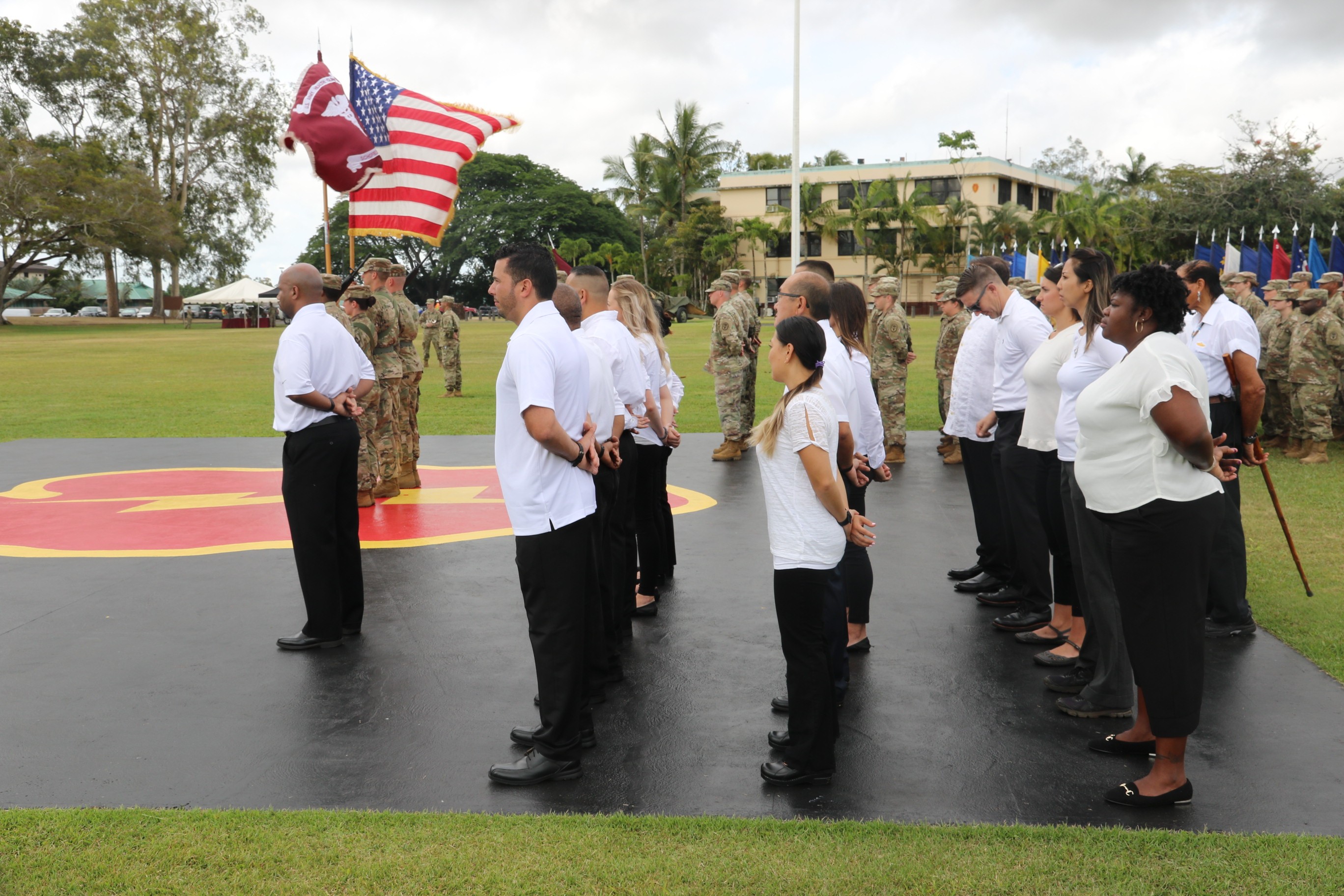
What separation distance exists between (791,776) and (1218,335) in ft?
14.2

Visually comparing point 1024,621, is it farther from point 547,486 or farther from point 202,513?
point 202,513

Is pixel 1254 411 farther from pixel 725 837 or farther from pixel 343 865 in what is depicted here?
pixel 343 865

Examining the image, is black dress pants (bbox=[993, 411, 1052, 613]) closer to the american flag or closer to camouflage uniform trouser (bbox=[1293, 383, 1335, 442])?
the american flag

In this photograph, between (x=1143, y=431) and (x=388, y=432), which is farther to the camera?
(x=388, y=432)

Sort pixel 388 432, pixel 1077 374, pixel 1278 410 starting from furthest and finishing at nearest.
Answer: pixel 1278 410 → pixel 388 432 → pixel 1077 374

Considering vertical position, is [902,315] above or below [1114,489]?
above

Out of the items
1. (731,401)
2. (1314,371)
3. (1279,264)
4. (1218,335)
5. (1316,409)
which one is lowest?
(1316,409)

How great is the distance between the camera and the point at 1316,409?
11.5m

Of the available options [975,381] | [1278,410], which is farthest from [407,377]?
[1278,410]

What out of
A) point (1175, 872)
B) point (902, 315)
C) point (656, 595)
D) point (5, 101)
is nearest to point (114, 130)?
point (5, 101)

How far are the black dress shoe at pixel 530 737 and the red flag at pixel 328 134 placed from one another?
5991 millimetres

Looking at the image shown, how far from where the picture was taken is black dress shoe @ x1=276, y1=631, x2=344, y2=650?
5449 millimetres

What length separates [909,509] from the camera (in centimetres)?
900

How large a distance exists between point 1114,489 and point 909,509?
535cm
